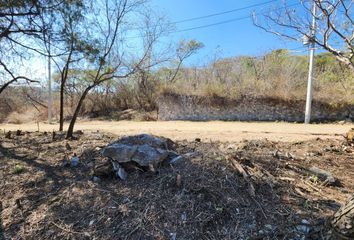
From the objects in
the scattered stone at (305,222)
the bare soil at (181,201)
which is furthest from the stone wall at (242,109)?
the scattered stone at (305,222)

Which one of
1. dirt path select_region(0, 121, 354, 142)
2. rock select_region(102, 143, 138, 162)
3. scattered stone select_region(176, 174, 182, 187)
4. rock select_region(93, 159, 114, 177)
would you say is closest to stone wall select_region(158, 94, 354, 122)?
dirt path select_region(0, 121, 354, 142)

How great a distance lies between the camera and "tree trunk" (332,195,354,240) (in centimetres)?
189

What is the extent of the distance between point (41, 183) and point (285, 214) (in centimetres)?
293

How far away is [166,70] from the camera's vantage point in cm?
1948

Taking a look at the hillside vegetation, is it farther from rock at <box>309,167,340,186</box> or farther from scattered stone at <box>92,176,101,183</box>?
rock at <box>309,167,340,186</box>

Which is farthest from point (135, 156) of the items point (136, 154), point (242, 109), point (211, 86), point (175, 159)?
point (211, 86)

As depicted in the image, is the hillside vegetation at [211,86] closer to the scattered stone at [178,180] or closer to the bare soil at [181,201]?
the bare soil at [181,201]

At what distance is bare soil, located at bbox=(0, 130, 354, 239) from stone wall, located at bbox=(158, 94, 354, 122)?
1092cm

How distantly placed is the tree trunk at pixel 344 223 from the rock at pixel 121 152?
2184mm

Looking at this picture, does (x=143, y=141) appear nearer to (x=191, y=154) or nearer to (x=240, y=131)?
(x=191, y=154)

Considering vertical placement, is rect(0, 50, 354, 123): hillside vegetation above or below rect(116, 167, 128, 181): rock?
above

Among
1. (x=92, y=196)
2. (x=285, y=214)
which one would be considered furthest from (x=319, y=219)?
(x=92, y=196)

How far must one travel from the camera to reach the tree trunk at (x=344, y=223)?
1893mm

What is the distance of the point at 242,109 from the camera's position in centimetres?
1459
